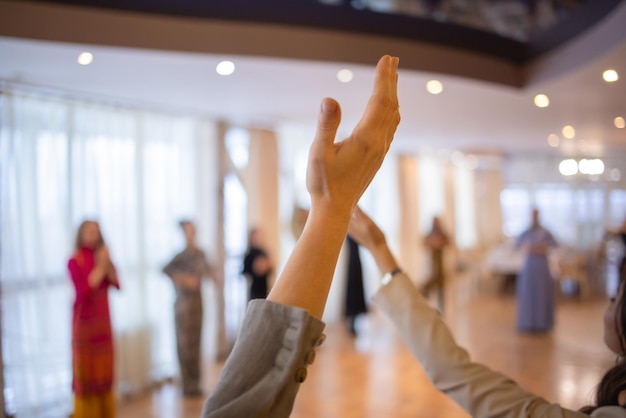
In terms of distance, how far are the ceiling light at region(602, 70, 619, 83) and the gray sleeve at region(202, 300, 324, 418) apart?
4547 millimetres

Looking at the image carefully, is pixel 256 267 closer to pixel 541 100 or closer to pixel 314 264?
pixel 541 100

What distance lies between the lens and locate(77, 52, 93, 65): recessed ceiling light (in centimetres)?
Answer: 376

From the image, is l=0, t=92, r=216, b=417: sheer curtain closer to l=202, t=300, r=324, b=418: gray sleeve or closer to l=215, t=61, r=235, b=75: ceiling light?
l=215, t=61, r=235, b=75: ceiling light

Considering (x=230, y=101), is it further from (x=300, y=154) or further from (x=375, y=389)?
(x=375, y=389)

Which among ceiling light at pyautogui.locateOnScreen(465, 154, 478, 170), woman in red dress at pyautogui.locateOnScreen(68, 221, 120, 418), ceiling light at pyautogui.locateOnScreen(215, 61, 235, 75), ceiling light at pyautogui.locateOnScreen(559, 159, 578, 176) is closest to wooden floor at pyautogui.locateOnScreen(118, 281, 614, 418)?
woman in red dress at pyautogui.locateOnScreen(68, 221, 120, 418)

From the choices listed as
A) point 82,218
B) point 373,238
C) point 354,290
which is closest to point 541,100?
point 354,290

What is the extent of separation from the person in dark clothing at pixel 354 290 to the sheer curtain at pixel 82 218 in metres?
2.43

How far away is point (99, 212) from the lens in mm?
5199

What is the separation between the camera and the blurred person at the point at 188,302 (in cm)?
540

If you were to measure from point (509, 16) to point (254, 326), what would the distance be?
30.1 ft

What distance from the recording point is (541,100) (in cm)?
580

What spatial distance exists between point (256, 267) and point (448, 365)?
521 cm

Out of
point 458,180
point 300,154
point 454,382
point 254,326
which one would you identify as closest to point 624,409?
point 454,382

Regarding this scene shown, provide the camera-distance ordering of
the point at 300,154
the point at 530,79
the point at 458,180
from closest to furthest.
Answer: the point at 530,79, the point at 300,154, the point at 458,180
